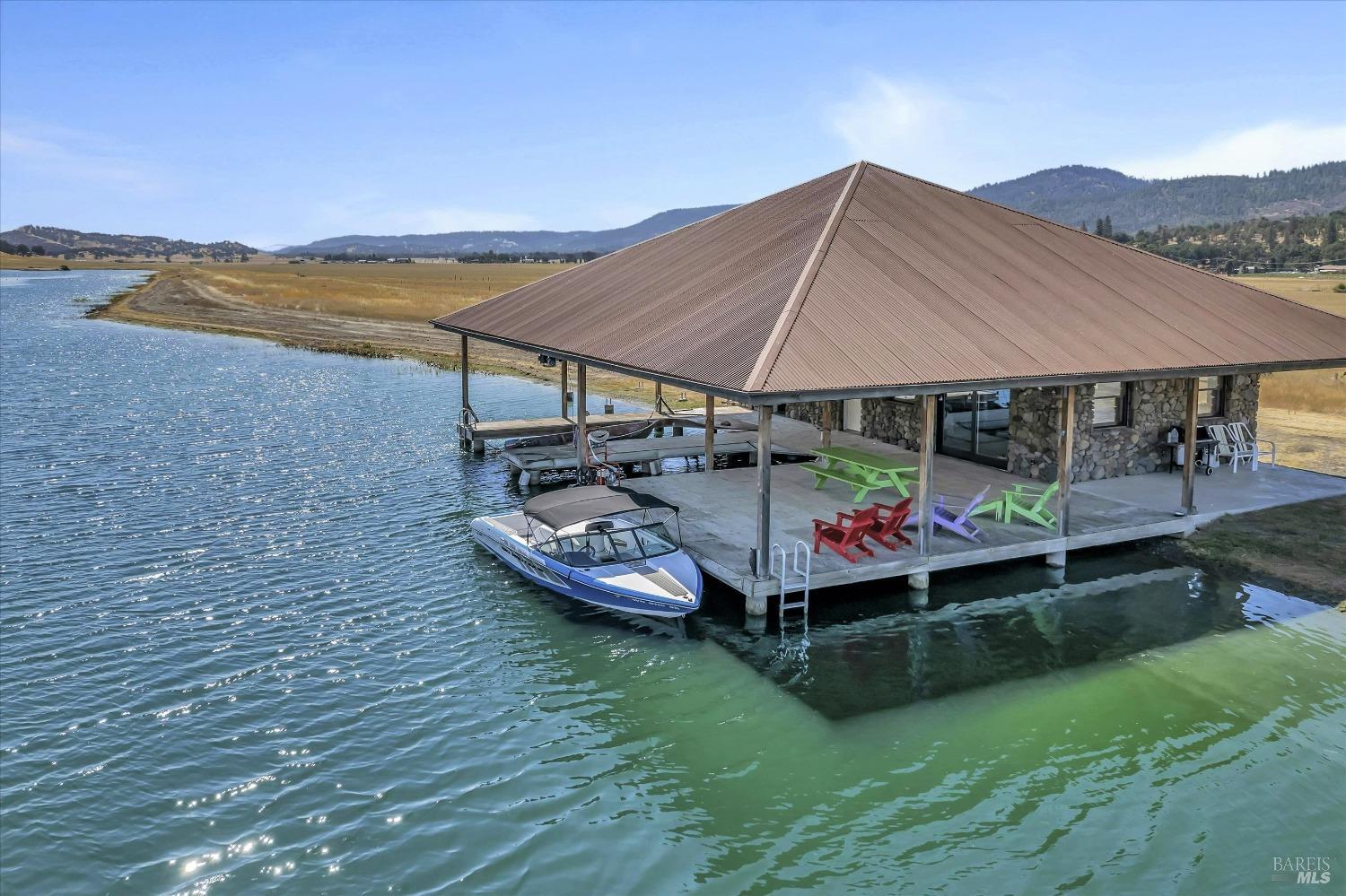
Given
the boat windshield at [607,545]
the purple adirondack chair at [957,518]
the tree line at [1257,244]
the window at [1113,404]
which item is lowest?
the boat windshield at [607,545]

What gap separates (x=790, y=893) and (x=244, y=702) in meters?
7.20

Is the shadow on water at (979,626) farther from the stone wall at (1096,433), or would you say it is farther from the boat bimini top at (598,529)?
the stone wall at (1096,433)

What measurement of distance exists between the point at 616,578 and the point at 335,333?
53.6m

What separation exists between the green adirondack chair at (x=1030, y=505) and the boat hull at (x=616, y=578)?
233 inches

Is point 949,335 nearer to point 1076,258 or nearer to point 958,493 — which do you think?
point 958,493

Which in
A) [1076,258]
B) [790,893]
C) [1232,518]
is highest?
[1076,258]

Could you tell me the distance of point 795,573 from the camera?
13914 mm

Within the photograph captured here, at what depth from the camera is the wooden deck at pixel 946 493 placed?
14719mm

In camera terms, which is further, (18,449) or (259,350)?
(259,350)

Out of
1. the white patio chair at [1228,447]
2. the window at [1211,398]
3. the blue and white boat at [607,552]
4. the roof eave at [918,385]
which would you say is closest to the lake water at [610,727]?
the blue and white boat at [607,552]

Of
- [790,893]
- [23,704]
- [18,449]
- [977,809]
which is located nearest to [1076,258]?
[977,809]

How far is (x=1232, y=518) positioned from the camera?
58.0ft

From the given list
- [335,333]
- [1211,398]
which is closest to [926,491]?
[1211,398]

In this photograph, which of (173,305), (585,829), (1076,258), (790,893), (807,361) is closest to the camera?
(790,893)
